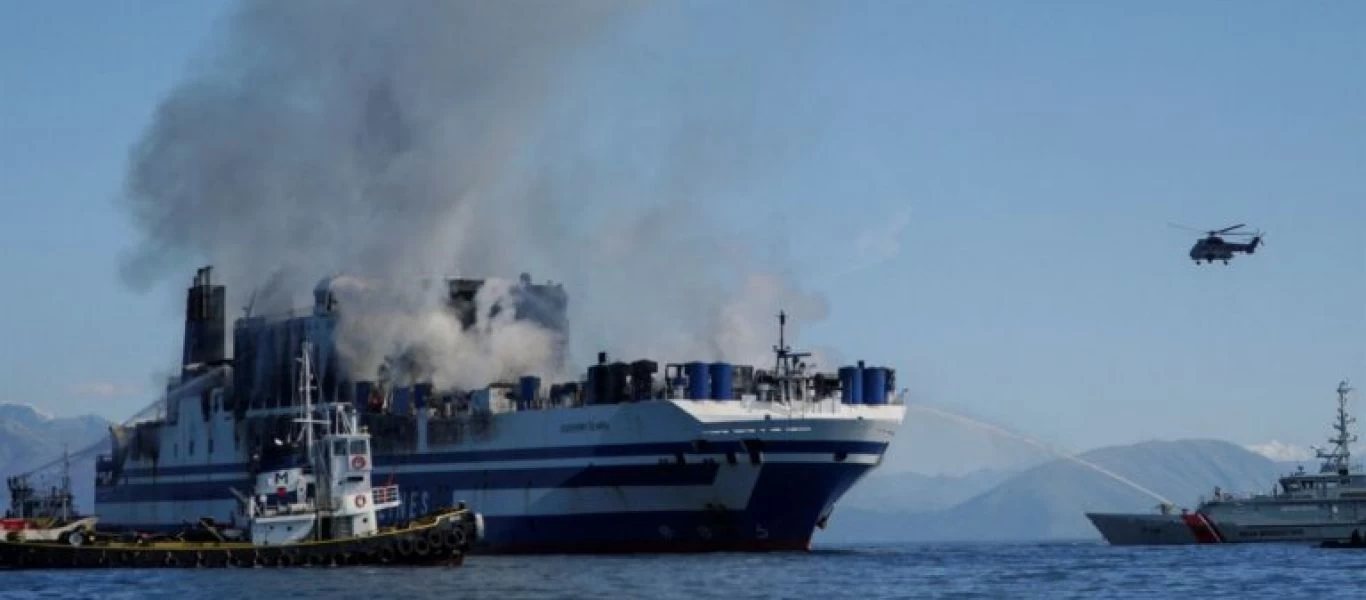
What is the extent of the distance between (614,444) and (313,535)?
17857 mm

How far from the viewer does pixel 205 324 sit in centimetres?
14125

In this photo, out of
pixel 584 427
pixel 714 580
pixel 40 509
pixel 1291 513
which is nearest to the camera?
pixel 714 580

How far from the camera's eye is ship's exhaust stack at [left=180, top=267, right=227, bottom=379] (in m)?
141

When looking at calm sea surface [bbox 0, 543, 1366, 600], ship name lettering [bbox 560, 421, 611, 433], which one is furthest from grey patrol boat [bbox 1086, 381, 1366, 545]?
ship name lettering [bbox 560, 421, 611, 433]

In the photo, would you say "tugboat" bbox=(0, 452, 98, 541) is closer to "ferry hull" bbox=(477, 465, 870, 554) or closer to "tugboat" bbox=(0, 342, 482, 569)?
"tugboat" bbox=(0, 342, 482, 569)

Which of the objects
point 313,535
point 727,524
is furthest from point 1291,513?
point 313,535

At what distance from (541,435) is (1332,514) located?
64.5m

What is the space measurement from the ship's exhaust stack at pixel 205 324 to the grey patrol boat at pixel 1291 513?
212ft

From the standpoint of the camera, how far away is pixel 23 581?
90.7 m

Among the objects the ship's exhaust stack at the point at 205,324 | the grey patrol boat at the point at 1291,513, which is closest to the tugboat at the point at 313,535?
the ship's exhaust stack at the point at 205,324

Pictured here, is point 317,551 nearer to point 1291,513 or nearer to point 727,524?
point 727,524

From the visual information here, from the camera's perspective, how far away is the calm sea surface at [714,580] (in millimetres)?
79438

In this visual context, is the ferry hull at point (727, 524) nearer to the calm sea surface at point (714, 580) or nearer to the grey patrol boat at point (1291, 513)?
the calm sea surface at point (714, 580)

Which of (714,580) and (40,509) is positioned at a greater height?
(40,509)
